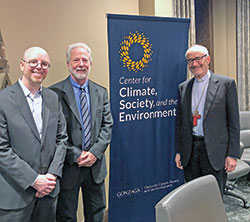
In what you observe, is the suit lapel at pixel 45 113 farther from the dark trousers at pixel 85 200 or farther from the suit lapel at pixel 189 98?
the suit lapel at pixel 189 98

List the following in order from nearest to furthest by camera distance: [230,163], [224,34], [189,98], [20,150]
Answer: [20,150] < [230,163] < [189,98] < [224,34]

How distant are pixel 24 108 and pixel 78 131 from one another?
1.58 feet

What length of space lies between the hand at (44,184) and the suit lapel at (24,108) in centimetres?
24

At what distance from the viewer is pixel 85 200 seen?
233 centimetres

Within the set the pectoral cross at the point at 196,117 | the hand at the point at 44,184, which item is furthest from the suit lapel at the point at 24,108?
the pectoral cross at the point at 196,117

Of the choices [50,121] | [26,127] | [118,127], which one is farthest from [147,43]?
[26,127]

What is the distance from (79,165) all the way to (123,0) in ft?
6.74

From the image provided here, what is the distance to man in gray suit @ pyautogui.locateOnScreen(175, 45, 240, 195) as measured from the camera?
7.61 ft

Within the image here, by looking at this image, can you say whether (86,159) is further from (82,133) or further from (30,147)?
(30,147)

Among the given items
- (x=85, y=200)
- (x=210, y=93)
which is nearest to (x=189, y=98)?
(x=210, y=93)

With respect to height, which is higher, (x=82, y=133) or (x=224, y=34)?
(x=224, y=34)

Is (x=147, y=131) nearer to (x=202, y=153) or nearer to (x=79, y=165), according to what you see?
(x=202, y=153)

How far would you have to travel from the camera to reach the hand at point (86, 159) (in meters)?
2.12

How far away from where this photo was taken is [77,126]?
85.0 inches
